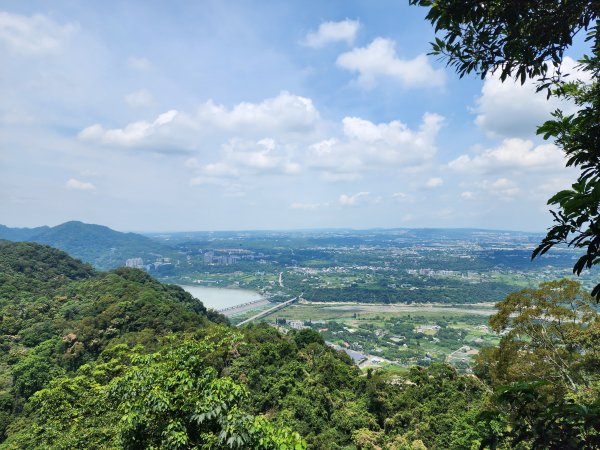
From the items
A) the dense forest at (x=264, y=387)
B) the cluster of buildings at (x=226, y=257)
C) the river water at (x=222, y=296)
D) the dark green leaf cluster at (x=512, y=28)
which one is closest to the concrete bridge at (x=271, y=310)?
the river water at (x=222, y=296)

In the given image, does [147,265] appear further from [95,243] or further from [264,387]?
[264,387]

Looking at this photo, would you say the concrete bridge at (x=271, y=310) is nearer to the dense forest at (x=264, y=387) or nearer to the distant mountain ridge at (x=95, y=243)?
the dense forest at (x=264, y=387)

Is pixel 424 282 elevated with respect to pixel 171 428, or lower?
lower

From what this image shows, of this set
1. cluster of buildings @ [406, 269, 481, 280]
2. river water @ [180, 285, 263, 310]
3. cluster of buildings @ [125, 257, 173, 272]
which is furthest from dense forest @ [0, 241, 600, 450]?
cluster of buildings @ [125, 257, 173, 272]

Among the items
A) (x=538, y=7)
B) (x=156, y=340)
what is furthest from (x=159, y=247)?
(x=538, y=7)

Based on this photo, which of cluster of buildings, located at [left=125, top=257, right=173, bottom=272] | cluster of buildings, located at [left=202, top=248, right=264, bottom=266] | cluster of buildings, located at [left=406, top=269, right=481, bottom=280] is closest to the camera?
cluster of buildings, located at [left=406, top=269, right=481, bottom=280]

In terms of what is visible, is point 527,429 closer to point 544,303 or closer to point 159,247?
point 544,303

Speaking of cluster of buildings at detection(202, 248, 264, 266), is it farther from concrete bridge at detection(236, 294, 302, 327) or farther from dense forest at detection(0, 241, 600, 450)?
dense forest at detection(0, 241, 600, 450)
